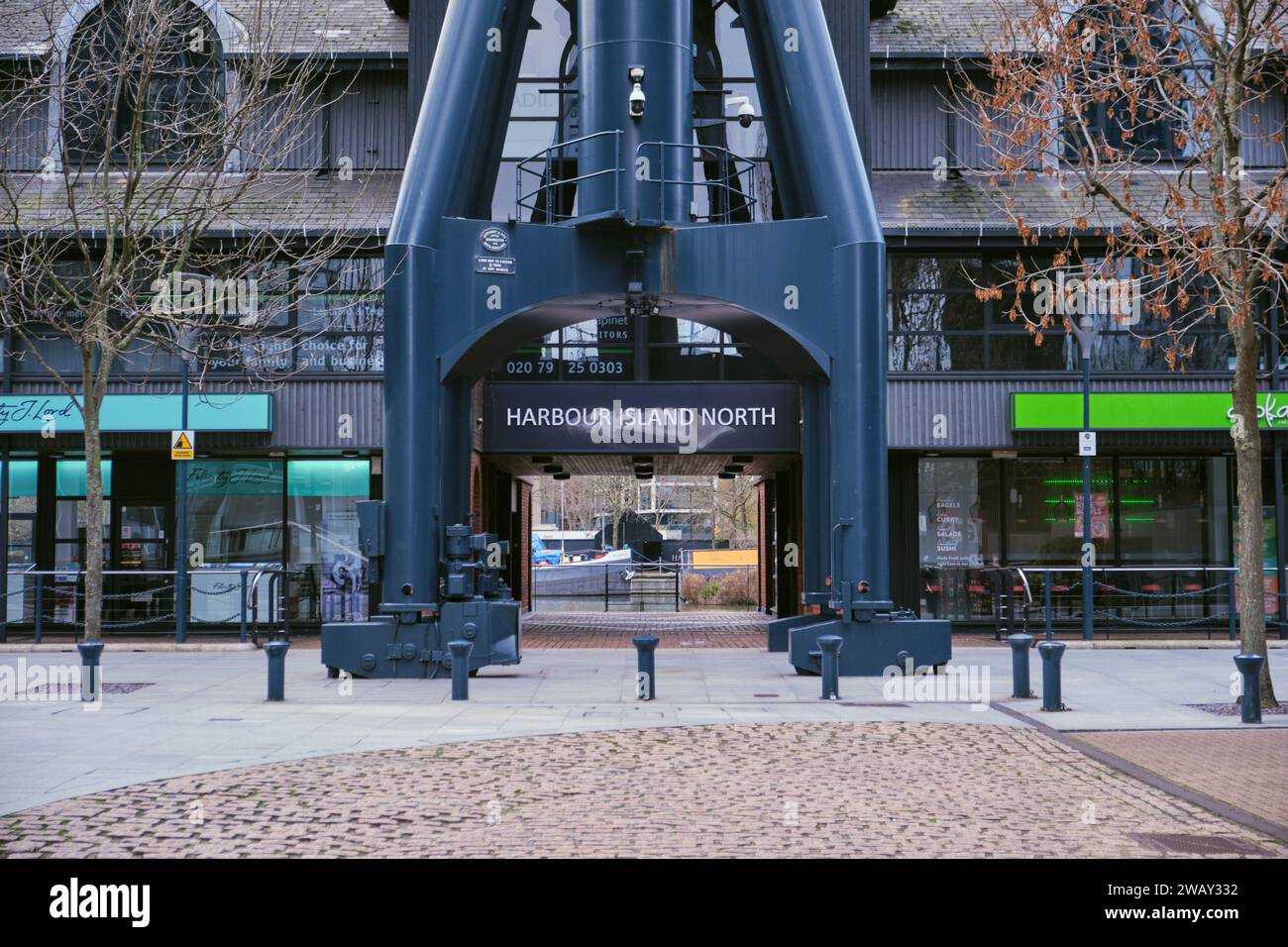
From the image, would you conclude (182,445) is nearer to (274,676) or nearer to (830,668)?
(274,676)

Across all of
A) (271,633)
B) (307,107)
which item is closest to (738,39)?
(307,107)

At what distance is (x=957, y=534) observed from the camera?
77.7ft

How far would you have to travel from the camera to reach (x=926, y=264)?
2270cm

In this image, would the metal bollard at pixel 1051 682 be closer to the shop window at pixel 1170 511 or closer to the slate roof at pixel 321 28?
the shop window at pixel 1170 511

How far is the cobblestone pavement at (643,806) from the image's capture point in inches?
289

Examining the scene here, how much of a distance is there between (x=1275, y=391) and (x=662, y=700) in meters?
13.6

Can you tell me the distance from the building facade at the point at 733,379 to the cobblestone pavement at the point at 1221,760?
10908 mm

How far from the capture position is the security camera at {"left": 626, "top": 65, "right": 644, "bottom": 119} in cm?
1633

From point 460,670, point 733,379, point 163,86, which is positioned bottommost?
point 460,670

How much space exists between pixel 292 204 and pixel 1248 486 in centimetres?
1508

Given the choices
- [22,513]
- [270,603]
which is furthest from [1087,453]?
[22,513]

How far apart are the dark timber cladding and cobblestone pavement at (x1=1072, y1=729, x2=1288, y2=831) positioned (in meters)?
4.25

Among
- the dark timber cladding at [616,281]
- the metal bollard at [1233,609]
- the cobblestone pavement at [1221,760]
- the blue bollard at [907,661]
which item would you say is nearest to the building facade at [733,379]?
the metal bollard at [1233,609]

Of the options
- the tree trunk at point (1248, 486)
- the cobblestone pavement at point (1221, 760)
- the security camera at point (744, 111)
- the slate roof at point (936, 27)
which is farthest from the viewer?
the slate roof at point (936, 27)
